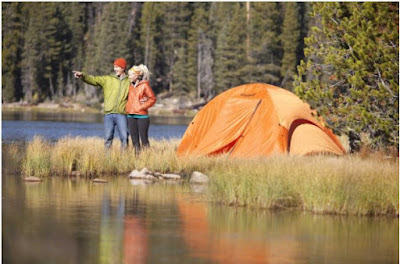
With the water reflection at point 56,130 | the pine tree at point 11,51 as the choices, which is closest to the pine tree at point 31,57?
the pine tree at point 11,51

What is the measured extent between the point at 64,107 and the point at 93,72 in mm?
9655

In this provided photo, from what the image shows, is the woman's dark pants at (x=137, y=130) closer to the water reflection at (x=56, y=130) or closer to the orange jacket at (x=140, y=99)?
the orange jacket at (x=140, y=99)

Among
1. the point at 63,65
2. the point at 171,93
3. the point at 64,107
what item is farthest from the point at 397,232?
the point at 63,65

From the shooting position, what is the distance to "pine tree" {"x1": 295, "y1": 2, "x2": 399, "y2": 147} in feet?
58.6

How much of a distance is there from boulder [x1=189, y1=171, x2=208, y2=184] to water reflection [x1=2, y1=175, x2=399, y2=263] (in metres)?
2.35

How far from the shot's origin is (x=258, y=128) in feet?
75.9

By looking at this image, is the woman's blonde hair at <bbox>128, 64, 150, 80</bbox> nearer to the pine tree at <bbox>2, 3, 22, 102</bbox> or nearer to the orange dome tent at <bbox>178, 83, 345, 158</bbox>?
the orange dome tent at <bbox>178, 83, 345, 158</bbox>

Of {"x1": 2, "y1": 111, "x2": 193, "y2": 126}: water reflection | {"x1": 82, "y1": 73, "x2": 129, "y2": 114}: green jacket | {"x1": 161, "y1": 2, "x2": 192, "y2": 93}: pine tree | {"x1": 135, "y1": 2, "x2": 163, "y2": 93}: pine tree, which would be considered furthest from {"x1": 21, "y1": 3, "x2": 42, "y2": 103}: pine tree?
{"x1": 82, "y1": 73, "x2": 129, "y2": 114}: green jacket

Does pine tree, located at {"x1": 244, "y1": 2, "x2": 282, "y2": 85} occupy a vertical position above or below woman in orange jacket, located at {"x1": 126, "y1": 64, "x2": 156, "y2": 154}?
above

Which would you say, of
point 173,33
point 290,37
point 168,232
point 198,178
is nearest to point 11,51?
point 173,33

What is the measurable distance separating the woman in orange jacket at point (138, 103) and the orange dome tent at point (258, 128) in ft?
5.79

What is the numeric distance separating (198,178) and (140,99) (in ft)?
8.78

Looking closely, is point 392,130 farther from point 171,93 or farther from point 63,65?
point 63,65

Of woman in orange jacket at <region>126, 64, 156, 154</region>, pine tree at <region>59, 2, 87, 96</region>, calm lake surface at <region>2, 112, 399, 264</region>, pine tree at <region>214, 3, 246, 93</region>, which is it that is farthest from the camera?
pine tree at <region>59, 2, 87, 96</region>
